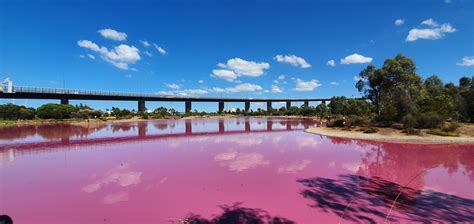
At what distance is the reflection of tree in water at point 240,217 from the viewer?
23.6 feet

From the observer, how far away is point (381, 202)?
8523mm

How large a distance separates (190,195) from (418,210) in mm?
6832

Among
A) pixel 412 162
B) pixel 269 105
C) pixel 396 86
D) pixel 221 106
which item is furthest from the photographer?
pixel 269 105

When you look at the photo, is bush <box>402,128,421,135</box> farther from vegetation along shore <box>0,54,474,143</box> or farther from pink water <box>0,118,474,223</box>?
pink water <box>0,118,474,223</box>

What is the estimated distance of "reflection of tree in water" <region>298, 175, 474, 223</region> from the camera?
7.35m

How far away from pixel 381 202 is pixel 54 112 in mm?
85880

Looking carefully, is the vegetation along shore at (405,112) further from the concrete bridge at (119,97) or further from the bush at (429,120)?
the concrete bridge at (119,97)

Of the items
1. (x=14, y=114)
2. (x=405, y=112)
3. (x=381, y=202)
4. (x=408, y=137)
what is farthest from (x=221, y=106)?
(x=381, y=202)

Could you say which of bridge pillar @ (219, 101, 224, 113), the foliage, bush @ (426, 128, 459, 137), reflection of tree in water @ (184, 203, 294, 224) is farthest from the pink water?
bridge pillar @ (219, 101, 224, 113)

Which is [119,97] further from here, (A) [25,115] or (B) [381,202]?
(B) [381,202]

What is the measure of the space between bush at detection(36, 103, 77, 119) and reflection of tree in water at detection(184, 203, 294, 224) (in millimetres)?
82364

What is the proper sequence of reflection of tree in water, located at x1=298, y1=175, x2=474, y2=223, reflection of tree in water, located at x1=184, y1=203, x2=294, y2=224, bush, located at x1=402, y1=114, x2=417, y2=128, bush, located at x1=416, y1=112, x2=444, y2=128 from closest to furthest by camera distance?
reflection of tree in water, located at x1=184, y1=203, x2=294, y2=224, reflection of tree in water, located at x1=298, y1=175, x2=474, y2=223, bush, located at x1=402, y1=114, x2=417, y2=128, bush, located at x1=416, y1=112, x2=444, y2=128

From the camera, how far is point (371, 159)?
16375mm

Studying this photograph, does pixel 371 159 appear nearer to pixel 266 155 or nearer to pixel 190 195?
pixel 266 155
